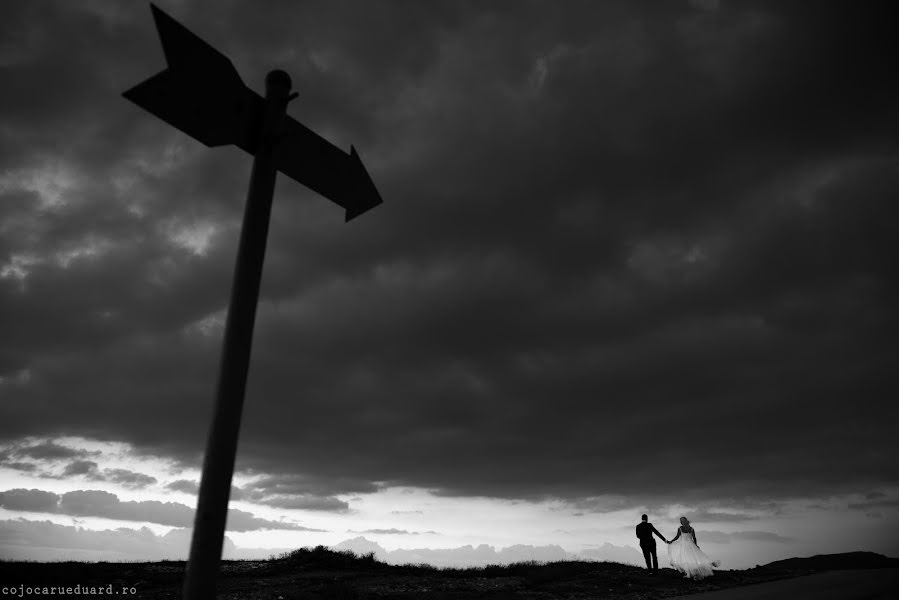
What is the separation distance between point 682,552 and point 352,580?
11.0m

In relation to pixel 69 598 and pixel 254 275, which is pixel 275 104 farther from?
pixel 69 598

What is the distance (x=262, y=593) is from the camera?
1280cm

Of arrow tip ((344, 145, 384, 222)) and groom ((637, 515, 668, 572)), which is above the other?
arrow tip ((344, 145, 384, 222))

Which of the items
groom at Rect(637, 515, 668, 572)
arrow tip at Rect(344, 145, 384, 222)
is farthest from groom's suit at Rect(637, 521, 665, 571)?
arrow tip at Rect(344, 145, 384, 222)

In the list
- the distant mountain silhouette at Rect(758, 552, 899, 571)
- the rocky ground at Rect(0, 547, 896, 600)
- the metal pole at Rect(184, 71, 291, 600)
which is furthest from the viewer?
the distant mountain silhouette at Rect(758, 552, 899, 571)

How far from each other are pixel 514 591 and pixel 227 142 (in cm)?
1362

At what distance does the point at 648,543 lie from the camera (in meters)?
20.1

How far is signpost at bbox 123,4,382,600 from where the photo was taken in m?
3.06

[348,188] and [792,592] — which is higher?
[348,188]

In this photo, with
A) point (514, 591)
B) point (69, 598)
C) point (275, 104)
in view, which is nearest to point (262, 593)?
point (69, 598)

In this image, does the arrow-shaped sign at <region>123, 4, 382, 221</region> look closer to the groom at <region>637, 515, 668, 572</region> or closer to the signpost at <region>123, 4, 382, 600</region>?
the signpost at <region>123, 4, 382, 600</region>

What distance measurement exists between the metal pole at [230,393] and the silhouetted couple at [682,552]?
1901 cm

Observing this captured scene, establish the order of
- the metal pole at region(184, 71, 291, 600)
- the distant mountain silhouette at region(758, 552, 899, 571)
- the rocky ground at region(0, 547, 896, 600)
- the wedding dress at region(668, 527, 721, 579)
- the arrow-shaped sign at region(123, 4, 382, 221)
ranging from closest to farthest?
the metal pole at region(184, 71, 291, 600), the arrow-shaped sign at region(123, 4, 382, 221), the rocky ground at region(0, 547, 896, 600), the wedding dress at region(668, 527, 721, 579), the distant mountain silhouette at region(758, 552, 899, 571)

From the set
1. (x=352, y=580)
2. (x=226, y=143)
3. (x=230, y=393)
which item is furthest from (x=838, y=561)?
(x=226, y=143)
